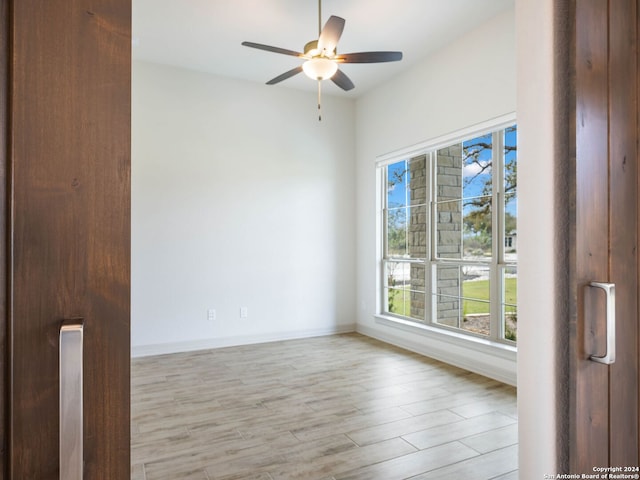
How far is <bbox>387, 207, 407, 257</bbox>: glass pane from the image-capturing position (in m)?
5.04

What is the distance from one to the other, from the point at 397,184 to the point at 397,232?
0.63 meters

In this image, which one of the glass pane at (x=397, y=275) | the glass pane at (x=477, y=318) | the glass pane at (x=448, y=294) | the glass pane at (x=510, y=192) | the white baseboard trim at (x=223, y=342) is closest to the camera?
the glass pane at (x=510, y=192)

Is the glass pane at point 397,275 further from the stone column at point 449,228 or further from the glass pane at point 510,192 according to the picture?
the glass pane at point 510,192

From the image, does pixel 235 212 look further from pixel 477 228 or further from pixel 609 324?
pixel 609 324

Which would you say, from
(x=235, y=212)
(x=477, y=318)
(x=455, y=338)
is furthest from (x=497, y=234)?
(x=235, y=212)

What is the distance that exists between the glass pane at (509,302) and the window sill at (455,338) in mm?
144

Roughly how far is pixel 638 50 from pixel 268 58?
3815mm

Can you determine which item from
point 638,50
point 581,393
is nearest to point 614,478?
point 581,393

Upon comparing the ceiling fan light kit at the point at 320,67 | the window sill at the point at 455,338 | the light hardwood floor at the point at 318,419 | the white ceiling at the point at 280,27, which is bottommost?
the light hardwood floor at the point at 318,419

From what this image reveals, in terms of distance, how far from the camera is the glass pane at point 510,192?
144 inches

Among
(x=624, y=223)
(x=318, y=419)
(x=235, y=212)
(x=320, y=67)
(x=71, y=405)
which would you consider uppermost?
(x=320, y=67)

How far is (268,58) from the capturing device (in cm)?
442

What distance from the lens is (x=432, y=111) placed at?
4348mm

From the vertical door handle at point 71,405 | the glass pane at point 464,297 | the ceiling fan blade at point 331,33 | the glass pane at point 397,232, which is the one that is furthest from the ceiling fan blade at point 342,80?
the vertical door handle at point 71,405
